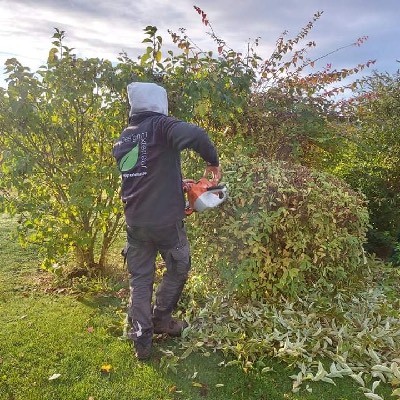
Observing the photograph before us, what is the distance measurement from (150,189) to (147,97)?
66 cm

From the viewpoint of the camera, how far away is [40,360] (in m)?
3.29

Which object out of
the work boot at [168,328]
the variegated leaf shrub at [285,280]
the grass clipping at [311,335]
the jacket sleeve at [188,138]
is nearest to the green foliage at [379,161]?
the variegated leaf shrub at [285,280]

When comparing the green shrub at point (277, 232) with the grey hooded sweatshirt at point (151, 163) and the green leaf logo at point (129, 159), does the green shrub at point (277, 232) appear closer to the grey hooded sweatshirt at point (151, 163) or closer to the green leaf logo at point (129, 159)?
the grey hooded sweatshirt at point (151, 163)

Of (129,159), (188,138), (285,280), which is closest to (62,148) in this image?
(129,159)

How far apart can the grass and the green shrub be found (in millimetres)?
789

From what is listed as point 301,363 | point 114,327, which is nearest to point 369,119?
point 301,363

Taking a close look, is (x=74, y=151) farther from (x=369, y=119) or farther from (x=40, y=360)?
(x=369, y=119)

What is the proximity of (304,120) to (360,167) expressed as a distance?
906 mm

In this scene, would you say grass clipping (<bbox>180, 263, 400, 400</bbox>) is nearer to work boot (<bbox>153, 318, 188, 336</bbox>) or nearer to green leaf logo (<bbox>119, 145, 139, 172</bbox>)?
work boot (<bbox>153, 318, 188, 336</bbox>)

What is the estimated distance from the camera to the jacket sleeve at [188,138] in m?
2.94

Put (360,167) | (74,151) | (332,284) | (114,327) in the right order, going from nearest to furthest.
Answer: (114,327) → (332,284) → (74,151) → (360,167)

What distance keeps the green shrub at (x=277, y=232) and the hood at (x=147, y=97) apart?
1066 mm

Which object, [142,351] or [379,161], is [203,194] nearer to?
[142,351]

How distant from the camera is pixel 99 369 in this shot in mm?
3188
